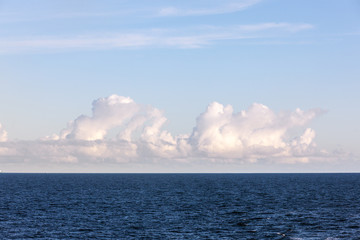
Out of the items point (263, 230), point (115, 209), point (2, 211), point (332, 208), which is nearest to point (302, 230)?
point (263, 230)

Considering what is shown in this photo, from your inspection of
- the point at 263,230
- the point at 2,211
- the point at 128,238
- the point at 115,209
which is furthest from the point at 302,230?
the point at 2,211

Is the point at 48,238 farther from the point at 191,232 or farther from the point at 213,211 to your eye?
the point at 213,211

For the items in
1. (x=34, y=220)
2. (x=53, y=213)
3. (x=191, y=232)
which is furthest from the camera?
(x=53, y=213)

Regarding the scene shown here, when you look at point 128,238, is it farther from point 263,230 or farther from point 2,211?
point 2,211

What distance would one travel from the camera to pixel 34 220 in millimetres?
79750

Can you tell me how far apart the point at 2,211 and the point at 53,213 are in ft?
37.9

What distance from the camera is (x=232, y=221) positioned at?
79875 mm

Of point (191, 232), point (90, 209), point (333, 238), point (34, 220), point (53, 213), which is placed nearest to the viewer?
point (333, 238)

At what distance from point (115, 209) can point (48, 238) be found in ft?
115

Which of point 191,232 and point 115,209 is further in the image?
point 115,209

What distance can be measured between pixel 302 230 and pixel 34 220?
4664 cm

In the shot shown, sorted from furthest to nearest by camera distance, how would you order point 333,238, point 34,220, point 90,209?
point 90,209 → point 34,220 → point 333,238

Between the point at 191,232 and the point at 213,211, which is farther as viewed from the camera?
the point at 213,211

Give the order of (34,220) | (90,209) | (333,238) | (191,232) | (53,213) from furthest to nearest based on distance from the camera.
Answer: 1. (90,209)
2. (53,213)
3. (34,220)
4. (191,232)
5. (333,238)
